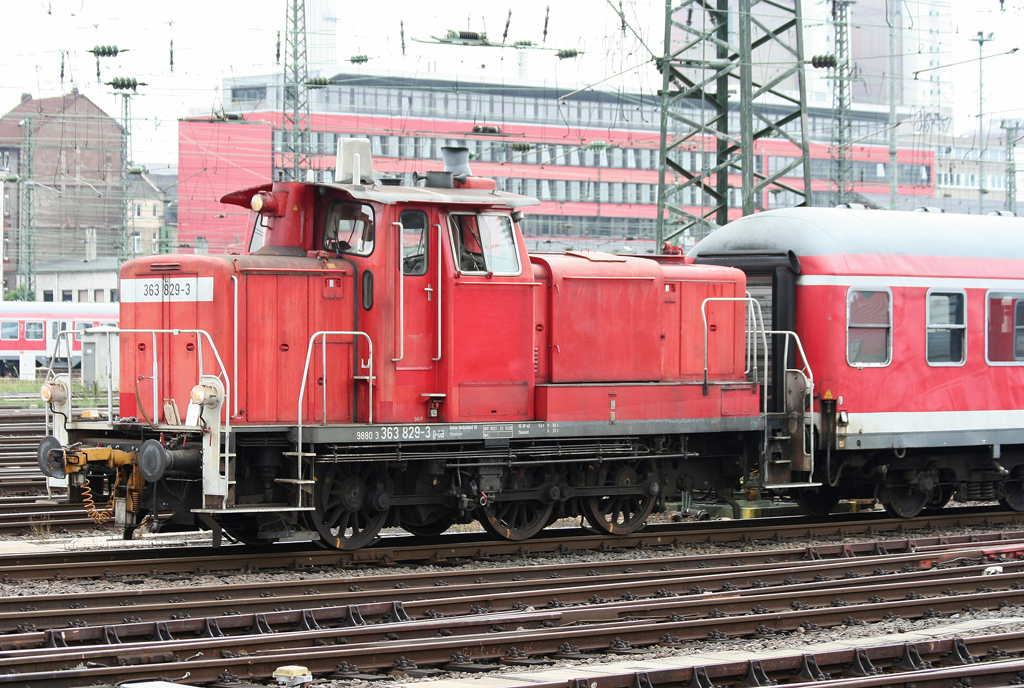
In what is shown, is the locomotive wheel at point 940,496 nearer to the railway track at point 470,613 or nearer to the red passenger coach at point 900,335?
the red passenger coach at point 900,335

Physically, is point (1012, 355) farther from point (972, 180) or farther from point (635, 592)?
point (972, 180)

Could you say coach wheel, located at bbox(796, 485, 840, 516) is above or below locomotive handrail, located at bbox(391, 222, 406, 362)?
below

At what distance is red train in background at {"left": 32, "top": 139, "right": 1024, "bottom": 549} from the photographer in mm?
11039

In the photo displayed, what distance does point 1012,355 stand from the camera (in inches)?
615

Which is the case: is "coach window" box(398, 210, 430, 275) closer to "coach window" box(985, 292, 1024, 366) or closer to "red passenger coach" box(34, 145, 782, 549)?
"red passenger coach" box(34, 145, 782, 549)

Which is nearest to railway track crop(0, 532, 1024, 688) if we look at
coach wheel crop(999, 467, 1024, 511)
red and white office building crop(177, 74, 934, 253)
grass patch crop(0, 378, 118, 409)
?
coach wheel crop(999, 467, 1024, 511)

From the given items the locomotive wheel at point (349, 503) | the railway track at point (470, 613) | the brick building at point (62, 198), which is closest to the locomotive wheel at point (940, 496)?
the railway track at point (470, 613)

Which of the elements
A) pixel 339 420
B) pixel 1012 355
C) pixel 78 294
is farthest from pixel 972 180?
pixel 339 420

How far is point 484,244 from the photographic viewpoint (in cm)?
1206

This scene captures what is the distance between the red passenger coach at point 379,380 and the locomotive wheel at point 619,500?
0.03 metres

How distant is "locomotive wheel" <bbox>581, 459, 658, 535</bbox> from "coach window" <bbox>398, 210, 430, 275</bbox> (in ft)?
10.7

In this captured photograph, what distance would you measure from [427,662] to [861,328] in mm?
8749

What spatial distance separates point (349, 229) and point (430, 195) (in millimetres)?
945

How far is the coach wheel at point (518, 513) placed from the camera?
1244cm
